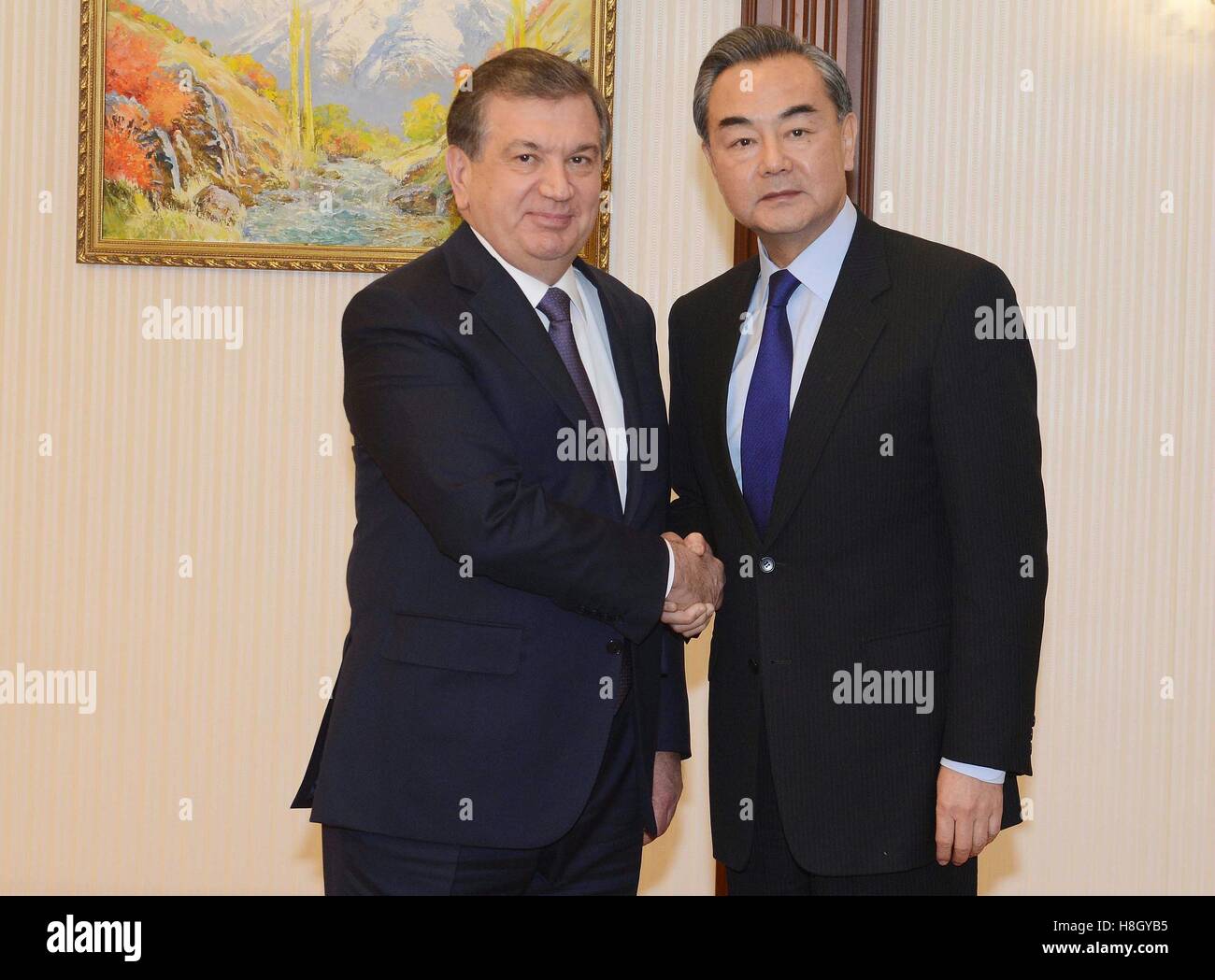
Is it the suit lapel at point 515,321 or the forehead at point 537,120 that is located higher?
the forehead at point 537,120

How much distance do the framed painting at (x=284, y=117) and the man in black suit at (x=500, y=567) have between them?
126 centimetres

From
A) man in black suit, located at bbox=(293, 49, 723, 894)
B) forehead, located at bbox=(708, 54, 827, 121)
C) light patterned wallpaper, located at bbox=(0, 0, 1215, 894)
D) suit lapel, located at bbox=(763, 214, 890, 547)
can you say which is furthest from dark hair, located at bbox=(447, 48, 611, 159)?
light patterned wallpaper, located at bbox=(0, 0, 1215, 894)

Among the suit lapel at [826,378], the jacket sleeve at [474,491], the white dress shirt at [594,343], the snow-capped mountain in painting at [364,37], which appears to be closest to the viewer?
the jacket sleeve at [474,491]

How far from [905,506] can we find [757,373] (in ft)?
1.18

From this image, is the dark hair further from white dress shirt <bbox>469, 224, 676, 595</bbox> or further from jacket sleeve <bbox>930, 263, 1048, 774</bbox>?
jacket sleeve <bbox>930, 263, 1048, 774</bbox>

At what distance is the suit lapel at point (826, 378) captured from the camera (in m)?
2.11

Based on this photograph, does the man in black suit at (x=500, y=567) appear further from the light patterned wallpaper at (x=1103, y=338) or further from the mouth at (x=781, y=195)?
the light patterned wallpaper at (x=1103, y=338)

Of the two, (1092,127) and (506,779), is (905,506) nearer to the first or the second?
(506,779)

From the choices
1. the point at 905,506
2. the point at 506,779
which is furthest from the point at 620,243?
the point at 506,779

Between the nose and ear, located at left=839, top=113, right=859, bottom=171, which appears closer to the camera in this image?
the nose

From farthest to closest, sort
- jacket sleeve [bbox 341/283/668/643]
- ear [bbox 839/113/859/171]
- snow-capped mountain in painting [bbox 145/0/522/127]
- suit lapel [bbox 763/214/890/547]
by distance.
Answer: snow-capped mountain in painting [bbox 145/0/522/127], ear [bbox 839/113/859/171], suit lapel [bbox 763/214/890/547], jacket sleeve [bbox 341/283/668/643]

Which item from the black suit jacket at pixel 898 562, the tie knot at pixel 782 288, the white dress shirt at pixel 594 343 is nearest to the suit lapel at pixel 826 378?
the black suit jacket at pixel 898 562

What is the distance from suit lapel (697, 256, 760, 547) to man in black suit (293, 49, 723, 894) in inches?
4.5

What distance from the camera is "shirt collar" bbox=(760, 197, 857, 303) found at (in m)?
2.27
